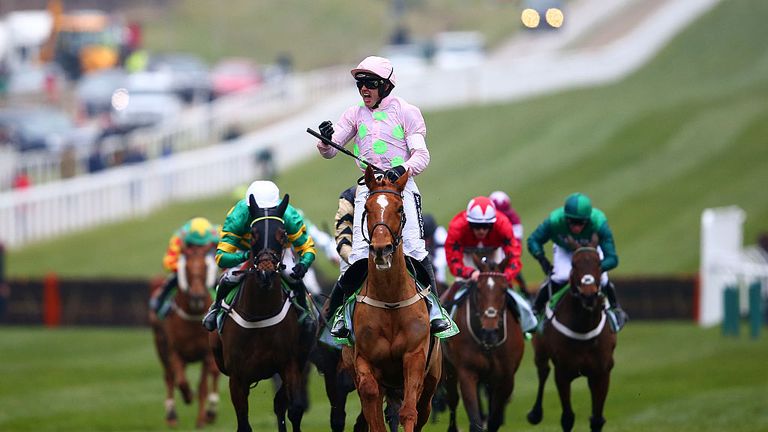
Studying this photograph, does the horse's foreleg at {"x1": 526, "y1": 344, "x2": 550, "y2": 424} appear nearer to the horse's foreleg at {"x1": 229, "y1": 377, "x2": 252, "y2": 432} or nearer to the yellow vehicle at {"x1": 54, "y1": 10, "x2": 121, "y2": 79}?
the horse's foreleg at {"x1": 229, "y1": 377, "x2": 252, "y2": 432}

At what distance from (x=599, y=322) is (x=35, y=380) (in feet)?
46.4

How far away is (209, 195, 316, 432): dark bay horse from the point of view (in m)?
15.0

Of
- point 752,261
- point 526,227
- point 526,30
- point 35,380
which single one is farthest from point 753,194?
point 526,30

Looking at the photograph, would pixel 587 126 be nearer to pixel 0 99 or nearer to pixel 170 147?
pixel 170 147

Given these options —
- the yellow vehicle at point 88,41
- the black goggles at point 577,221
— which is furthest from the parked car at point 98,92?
the black goggles at point 577,221

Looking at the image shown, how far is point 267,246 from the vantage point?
48.0ft

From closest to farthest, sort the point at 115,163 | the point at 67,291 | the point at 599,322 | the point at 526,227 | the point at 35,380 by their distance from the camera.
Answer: the point at 599,322
the point at 35,380
the point at 67,291
the point at 526,227
the point at 115,163

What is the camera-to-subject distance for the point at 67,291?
114 feet

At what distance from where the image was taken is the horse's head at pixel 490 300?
1596cm

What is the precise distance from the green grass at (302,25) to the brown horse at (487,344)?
192 ft

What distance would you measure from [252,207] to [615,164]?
31436 mm

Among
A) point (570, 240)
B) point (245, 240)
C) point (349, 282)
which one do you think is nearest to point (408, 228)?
point (349, 282)

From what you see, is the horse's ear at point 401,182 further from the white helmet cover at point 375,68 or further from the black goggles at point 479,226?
the black goggles at point 479,226

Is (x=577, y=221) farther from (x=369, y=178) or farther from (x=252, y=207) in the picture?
(x=369, y=178)
